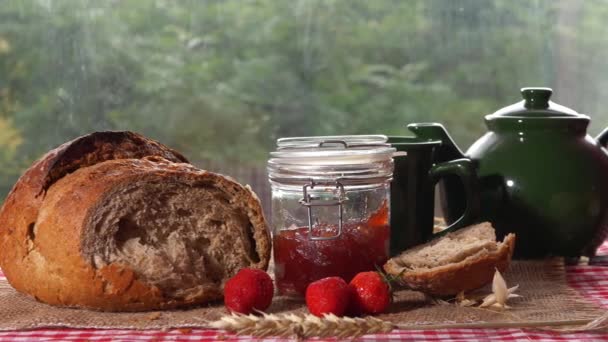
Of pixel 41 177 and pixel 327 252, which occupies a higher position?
pixel 41 177

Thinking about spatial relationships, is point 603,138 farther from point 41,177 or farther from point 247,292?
point 41,177

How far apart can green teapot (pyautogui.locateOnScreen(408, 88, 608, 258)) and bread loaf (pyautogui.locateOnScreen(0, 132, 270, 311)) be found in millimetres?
610

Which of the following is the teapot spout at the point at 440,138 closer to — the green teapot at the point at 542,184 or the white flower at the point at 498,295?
the green teapot at the point at 542,184

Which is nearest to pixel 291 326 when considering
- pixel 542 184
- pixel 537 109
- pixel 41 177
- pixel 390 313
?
pixel 390 313

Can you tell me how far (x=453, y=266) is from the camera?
1.65 m

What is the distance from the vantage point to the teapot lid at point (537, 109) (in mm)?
2158

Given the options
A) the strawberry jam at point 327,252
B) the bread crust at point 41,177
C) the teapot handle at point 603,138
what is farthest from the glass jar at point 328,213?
the teapot handle at point 603,138

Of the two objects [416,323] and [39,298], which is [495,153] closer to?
[416,323]

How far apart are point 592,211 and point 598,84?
8.28 ft

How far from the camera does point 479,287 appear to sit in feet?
5.60

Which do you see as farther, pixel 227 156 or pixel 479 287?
pixel 227 156

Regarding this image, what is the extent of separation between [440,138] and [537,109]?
0.82 ft

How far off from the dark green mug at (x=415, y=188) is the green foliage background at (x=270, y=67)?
2.25 meters

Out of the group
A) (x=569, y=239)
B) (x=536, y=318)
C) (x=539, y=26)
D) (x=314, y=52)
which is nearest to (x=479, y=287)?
(x=536, y=318)
